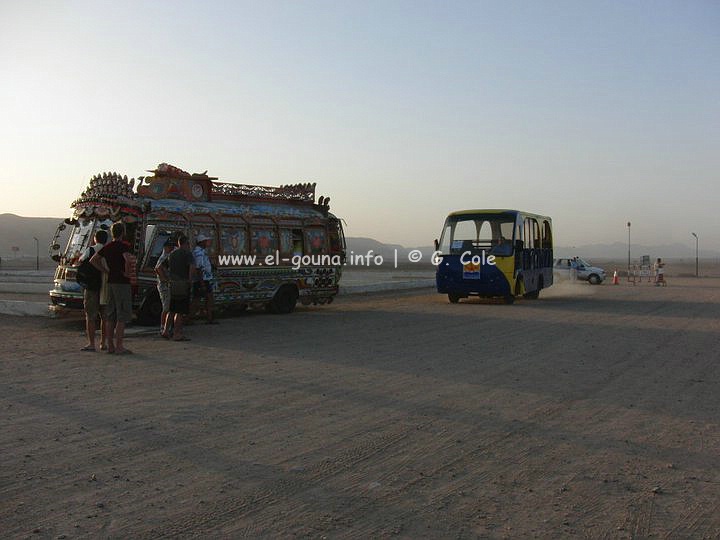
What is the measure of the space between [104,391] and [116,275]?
3147 mm

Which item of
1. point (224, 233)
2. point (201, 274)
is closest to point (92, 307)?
point (201, 274)

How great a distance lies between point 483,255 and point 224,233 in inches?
365

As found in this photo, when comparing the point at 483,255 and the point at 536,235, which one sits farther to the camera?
the point at 536,235

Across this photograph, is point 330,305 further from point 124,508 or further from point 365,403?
point 124,508

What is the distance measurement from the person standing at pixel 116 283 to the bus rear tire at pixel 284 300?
7213mm

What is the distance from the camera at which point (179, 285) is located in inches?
502

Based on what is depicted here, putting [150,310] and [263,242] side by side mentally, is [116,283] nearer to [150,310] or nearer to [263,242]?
[150,310]

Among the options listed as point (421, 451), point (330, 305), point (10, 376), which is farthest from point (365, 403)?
point (330, 305)

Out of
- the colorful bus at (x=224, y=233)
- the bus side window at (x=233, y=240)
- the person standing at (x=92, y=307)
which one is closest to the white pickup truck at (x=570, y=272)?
the colorful bus at (x=224, y=233)

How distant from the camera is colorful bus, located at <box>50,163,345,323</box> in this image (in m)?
14.7

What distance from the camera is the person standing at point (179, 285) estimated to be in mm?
12742

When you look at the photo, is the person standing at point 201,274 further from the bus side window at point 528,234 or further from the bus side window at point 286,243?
the bus side window at point 528,234

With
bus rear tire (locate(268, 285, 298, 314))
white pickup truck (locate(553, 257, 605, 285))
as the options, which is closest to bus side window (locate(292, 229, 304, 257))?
bus rear tire (locate(268, 285, 298, 314))

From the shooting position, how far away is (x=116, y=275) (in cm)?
1084
